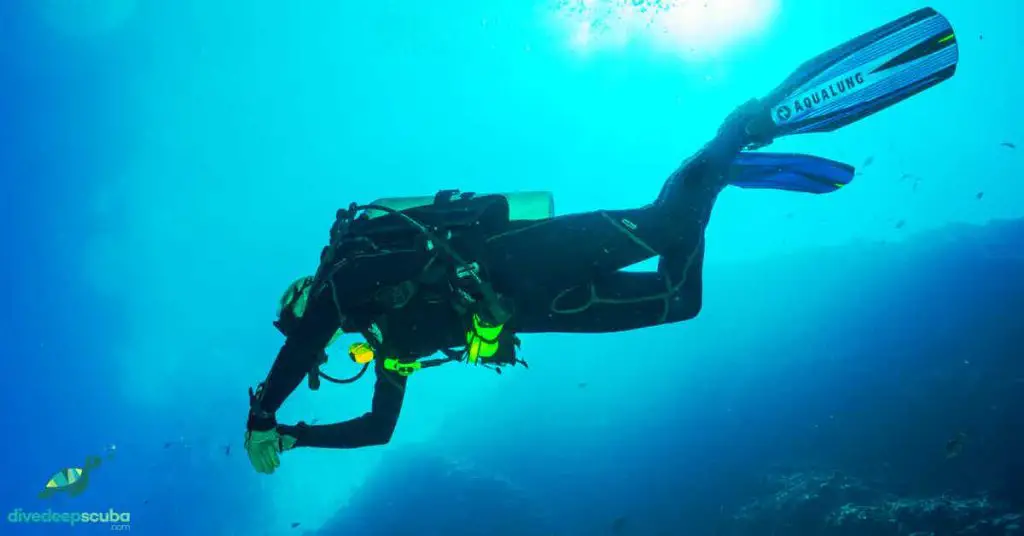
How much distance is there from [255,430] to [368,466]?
64391 millimetres

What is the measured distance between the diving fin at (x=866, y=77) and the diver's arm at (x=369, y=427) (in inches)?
139

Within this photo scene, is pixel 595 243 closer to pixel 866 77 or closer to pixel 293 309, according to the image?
pixel 293 309

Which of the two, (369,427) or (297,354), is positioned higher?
(297,354)

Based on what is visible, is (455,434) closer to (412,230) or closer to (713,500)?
(713,500)

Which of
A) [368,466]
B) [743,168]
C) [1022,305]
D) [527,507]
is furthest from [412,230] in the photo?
[368,466]

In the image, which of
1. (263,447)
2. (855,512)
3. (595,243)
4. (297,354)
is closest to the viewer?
(297,354)

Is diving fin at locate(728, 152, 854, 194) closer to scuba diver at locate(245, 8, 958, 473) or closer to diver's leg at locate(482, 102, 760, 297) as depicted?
scuba diver at locate(245, 8, 958, 473)

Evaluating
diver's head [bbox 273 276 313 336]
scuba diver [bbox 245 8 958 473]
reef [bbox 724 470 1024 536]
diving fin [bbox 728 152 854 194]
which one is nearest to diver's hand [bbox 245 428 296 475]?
scuba diver [bbox 245 8 958 473]

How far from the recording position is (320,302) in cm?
342

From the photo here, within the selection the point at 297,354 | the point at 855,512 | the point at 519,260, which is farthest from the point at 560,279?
the point at 855,512

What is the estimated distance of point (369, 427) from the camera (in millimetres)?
4168

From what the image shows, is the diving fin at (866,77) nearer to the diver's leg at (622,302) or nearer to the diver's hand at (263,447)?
the diver's leg at (622,302)

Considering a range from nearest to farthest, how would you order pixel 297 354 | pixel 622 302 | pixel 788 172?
1. pixel 297 354
2. pixel 622 302
3. pixel 788 172

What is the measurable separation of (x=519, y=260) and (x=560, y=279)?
32 centimetres
